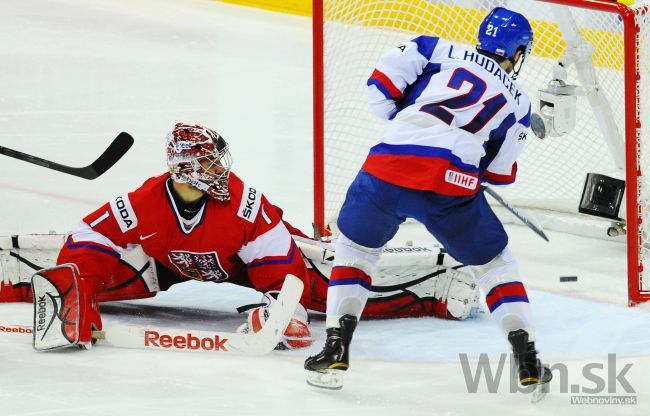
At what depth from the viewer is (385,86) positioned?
335 cm

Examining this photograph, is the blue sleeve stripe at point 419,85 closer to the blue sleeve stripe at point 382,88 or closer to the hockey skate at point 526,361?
the blue sleeve stripe at point 382,88

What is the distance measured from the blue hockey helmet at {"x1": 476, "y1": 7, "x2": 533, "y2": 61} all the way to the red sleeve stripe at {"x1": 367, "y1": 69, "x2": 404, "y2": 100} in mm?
254

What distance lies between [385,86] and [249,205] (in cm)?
63

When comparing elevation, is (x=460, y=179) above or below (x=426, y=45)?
below

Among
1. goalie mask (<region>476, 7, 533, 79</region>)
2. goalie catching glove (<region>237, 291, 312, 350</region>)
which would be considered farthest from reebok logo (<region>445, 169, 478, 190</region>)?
goalie catching glove (<region>237, 291, 312, 350</region>)

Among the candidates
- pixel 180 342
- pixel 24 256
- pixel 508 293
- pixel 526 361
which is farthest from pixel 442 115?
pixel 24 256

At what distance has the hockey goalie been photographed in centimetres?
365

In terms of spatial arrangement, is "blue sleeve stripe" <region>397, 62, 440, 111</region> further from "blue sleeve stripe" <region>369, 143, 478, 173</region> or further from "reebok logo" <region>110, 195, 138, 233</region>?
"reebok logo" <region>110, 195, 138, 233</region>

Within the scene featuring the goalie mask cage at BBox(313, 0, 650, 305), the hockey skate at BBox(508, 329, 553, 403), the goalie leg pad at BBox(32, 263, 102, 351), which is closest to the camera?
the hockey skate at BBox(508, 329, 553, 403)

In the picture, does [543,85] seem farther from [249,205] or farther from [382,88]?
[382,88]

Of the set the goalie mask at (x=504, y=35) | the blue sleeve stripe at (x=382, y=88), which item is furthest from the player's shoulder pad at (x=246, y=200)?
the goalie mask at (x=504, y=35)

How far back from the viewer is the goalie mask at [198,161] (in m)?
3.69

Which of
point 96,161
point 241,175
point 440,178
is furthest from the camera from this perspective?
point 241,175

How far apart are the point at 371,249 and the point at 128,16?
559 cm
